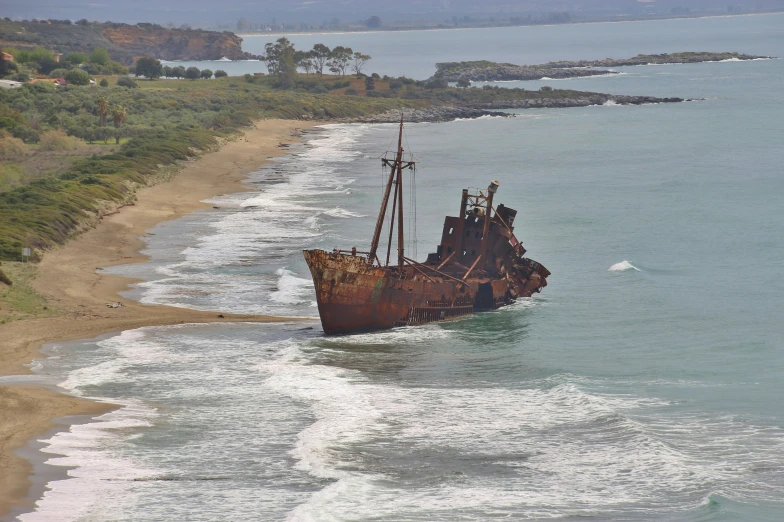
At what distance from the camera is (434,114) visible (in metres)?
148

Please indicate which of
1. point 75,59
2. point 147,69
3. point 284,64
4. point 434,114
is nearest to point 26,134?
point 434,114

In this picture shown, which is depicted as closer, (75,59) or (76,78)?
(76,78)

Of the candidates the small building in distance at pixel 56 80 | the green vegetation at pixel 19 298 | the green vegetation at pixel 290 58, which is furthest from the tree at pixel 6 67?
the green vegetation at pixel 19 298

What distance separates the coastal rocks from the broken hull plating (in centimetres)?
10352

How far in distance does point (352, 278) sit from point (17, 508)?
1805 cm

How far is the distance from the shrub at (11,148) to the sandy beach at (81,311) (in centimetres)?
1247

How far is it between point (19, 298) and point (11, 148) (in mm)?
45620

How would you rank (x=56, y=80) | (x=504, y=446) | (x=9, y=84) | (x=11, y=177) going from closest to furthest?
(x=504, y=446), (x=11, y=177), (x=9, y=84), (x=56, y=80)

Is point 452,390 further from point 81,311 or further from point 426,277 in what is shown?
point 81,311

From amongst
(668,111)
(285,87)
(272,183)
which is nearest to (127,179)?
(272,183)

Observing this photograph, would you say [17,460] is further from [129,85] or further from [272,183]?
[129,85]

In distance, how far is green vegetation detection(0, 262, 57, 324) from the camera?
37.5m

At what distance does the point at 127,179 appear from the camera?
2803 inches

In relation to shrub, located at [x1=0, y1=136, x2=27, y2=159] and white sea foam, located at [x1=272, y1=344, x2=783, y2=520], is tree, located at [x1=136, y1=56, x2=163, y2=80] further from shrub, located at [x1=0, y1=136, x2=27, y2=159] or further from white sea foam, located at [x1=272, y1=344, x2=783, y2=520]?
white sea foam, located at [x1=272, y1=344, x2=783, y2=520]
